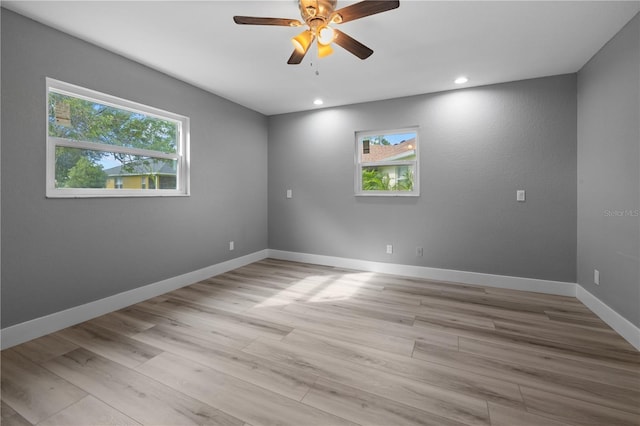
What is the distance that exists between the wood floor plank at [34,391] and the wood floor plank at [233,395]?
1.17ft

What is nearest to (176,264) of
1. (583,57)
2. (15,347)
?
(15,347)

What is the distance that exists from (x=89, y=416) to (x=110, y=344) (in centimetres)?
78

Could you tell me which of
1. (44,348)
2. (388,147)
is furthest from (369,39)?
(44,348)

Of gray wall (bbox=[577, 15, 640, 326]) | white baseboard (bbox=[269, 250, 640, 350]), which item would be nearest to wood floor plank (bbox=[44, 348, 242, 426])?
white baseboard (bbox=[269, 250, 640, 350])

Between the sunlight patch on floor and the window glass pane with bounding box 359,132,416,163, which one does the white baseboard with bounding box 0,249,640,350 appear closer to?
the sunlight patch on floor

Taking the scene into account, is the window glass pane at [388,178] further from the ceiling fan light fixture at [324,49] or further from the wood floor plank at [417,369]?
the wood floor plank at [417,369]

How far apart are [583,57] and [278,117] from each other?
3.84m

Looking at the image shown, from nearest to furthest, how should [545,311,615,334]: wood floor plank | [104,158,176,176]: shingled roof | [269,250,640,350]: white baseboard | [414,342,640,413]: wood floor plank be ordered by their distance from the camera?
[414,342,640,413]: wood floor plank → [269,250,640,350]: white baseboard → [545,311,615,334]: wood floor plank → [104,158,176,176]: shingled roof

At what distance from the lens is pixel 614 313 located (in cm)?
230

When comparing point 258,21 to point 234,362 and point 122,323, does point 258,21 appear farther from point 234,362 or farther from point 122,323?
point 122,323

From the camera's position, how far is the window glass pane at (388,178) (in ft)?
12.8

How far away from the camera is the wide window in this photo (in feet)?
7.59

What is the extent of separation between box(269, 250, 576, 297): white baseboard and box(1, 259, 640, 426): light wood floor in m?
0.27

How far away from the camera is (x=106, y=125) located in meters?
2.63
